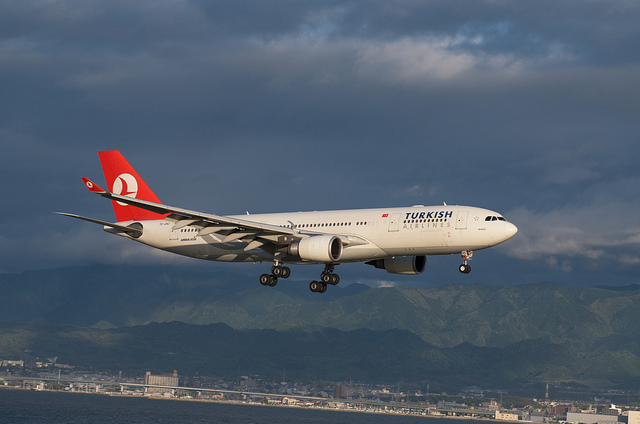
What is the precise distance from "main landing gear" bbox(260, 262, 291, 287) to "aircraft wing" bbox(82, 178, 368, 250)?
2.25m

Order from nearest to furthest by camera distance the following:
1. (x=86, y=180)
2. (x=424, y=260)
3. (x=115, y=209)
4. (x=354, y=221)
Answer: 1. (x=86, y=180)
2. (x=354, y=221)
3. (x=424, y=260)
4. (x=115, y=209)

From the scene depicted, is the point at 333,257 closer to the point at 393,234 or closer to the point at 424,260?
the point at 393,234

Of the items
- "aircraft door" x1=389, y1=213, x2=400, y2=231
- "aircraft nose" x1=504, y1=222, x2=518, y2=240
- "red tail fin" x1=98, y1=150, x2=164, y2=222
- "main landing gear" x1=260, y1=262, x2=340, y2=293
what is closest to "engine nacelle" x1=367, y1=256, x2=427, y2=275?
"main landing gear" x1=260, y1=262, x2=340, y2=293

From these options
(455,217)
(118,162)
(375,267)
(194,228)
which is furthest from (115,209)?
(455,217)

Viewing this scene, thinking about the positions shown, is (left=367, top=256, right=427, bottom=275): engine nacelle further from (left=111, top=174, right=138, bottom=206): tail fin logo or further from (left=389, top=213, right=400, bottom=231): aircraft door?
(left=111, top=174, right=138, bottom=206): tail fin logo

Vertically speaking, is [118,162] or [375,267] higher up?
[118,162]

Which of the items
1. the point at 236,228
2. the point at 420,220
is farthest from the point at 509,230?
the point at 236,228

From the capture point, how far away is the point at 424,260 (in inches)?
3223

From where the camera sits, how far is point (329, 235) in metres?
73.4

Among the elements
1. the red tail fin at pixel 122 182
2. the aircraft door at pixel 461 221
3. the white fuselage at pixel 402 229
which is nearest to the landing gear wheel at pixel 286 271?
the white fuselage at pixel 402 229

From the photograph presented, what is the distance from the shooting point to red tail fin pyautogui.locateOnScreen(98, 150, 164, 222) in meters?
89.7

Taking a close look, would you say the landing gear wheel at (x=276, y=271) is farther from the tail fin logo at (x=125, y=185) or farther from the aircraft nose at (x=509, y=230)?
the tail fin logo at (x=125, y=185)

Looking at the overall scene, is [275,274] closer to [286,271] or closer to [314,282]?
[286,271]

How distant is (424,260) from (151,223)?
87.5ft
